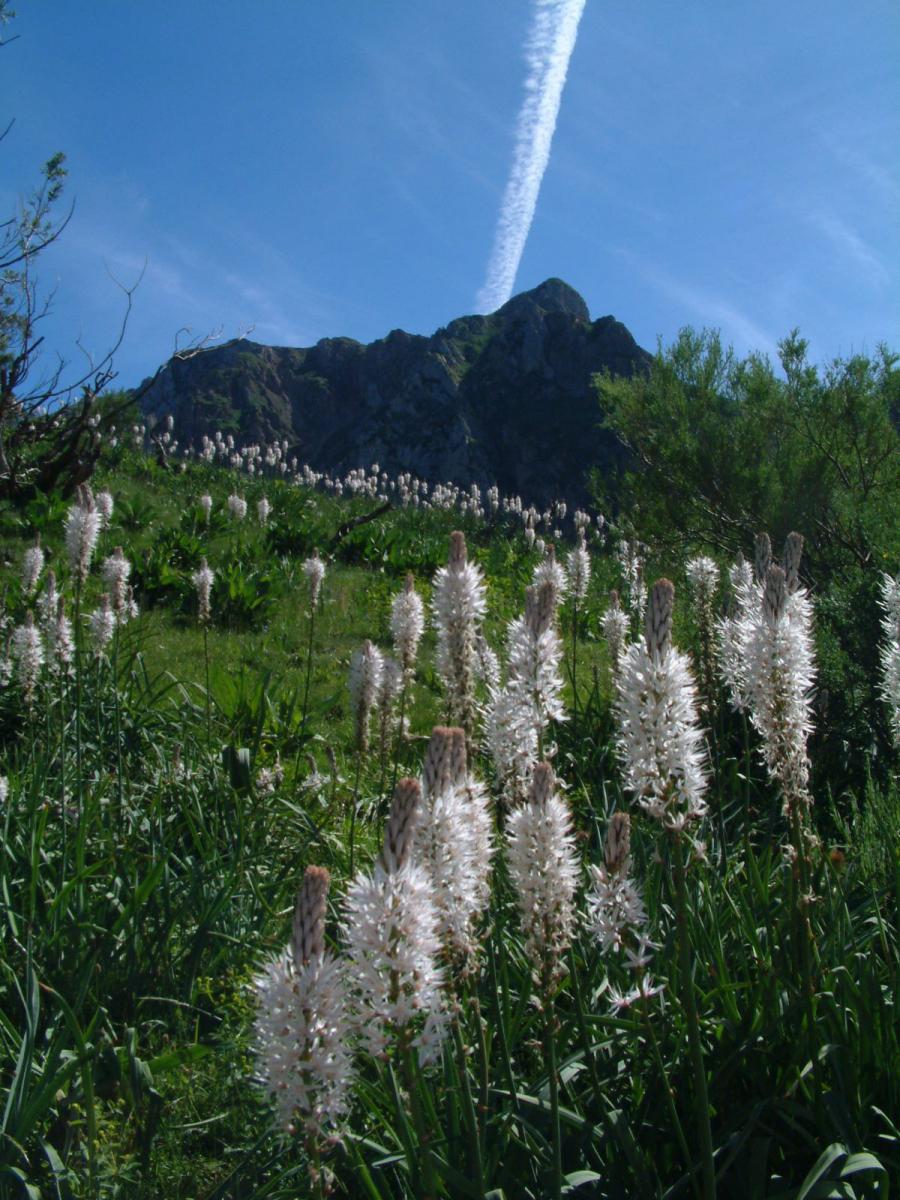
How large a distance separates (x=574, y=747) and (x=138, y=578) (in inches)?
220

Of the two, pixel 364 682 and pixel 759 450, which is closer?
pixel 364 682

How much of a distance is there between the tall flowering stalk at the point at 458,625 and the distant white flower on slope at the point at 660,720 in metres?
0.72

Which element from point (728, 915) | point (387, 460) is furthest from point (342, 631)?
point (387, 460)

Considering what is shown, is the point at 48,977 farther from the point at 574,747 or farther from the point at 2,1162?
the point at 574,747

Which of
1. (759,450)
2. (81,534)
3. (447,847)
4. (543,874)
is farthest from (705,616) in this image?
(759,450)

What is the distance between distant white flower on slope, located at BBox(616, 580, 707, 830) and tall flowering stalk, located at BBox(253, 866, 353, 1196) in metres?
0.76

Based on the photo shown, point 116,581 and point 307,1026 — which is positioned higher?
point 116,581

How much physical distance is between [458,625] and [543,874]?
0.92m

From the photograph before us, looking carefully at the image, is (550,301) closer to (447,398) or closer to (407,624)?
(447,398)

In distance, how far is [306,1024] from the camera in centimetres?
143

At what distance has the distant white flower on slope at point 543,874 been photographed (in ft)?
5.81

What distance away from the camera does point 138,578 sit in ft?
31.4

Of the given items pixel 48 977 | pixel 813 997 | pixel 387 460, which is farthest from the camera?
pixel 387 460

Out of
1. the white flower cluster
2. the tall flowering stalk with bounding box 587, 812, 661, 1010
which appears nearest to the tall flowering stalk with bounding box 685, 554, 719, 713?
the white flower cluster
